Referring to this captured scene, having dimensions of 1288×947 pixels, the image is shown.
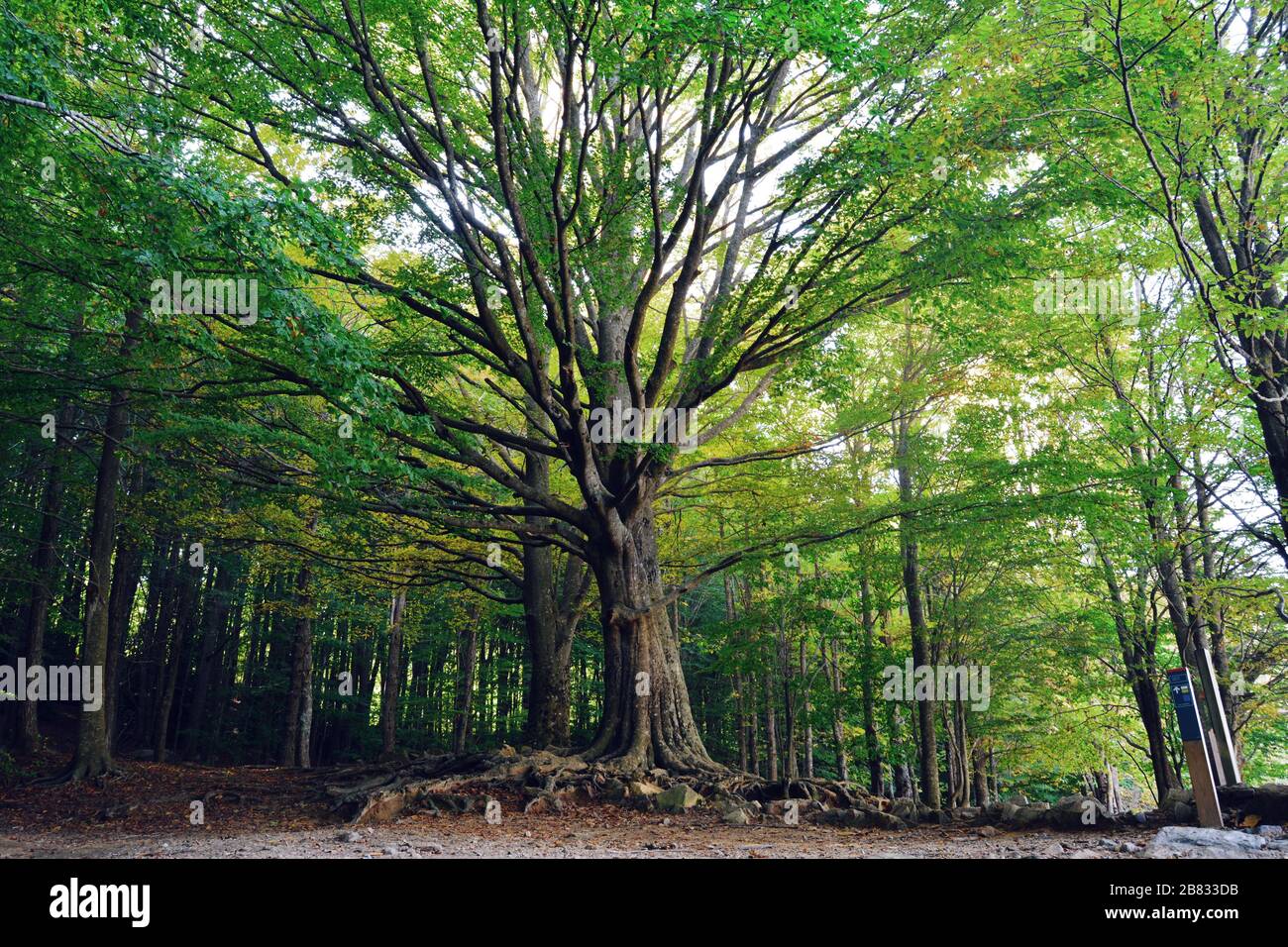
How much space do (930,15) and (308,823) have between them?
10061mm

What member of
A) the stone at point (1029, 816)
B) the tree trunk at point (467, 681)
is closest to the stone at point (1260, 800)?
the stone at point (1029, 816)

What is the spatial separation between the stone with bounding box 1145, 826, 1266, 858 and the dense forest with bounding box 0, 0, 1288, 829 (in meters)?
1.61

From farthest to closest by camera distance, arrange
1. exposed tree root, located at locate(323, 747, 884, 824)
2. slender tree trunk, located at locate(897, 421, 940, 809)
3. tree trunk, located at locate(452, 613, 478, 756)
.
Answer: tree trunk, located at locate(452, 613, 478, 756)
slender tree trunk, located at locate(897, 421, 940, 809)
exposed tree root, located at locate(323, 747, 884, 824)

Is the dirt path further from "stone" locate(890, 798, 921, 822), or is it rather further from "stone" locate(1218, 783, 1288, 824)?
"stone" locate(1218, 783, 1288, 824)

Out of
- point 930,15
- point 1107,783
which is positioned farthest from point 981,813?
point 1107,783

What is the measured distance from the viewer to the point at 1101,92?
19.5 feet

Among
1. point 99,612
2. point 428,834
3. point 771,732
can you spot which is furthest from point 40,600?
point 771,732

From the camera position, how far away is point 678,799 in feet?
26.0

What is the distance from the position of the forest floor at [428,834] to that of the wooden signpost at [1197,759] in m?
0.45

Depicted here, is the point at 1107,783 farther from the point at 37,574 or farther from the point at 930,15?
the point at 37,574

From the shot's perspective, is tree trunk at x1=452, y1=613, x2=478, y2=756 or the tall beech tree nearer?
the tall beech tree

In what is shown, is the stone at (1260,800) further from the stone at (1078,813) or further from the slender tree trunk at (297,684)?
the slender tree trunk at (297,684)

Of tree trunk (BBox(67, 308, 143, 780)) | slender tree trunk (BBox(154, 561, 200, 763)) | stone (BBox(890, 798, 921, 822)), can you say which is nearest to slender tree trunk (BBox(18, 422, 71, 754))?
tree trunk (BBox(67, 308, 143, 780))

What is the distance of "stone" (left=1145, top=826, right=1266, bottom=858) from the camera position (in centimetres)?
453
